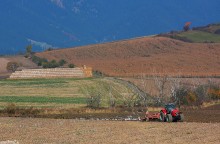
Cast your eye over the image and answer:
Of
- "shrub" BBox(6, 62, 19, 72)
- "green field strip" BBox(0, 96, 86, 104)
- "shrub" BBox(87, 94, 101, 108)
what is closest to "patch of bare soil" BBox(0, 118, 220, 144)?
"shrub" BBox(87, 94, 101, 108)

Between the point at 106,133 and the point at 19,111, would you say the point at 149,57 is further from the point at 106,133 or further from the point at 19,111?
the point at 106,133

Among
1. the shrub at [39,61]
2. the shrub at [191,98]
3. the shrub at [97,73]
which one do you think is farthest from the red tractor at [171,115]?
the shrub at [39,61]

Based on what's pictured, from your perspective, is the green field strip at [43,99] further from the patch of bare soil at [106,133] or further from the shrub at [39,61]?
the shrub at [39,61]

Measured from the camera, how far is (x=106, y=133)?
28000 mm

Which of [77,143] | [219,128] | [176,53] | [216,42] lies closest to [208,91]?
[219,128]

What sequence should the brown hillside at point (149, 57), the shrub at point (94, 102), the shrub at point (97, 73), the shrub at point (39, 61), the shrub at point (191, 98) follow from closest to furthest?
1. the shrub at point (94, 102)
2. the shrub at point (191, 98)
3. the shrub at point (97, 73)
4. the brown hillside at point (149, 57)
5. the shrub at point (39, 61)

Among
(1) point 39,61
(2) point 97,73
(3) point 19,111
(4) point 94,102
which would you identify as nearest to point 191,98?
(4) point 94,102

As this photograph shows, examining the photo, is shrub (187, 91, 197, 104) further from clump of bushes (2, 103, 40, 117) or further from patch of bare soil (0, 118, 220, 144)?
patch of bare soil (0, 118, 220, 144)

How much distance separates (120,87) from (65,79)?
1426 centimetres

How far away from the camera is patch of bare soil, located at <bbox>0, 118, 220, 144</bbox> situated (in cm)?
2480

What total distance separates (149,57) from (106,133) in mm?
85479

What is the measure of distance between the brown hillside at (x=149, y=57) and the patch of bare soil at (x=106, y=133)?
5899cm

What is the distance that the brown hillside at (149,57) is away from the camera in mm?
98438

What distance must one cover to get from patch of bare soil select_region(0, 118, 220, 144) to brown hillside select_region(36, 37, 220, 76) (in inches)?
2322
